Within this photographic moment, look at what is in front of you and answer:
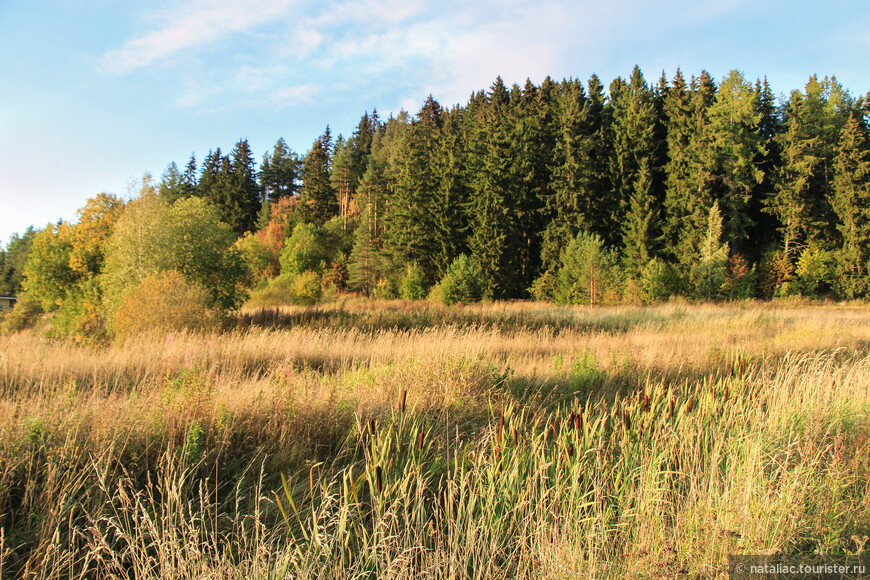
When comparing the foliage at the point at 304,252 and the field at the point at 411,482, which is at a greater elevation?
the foliage at the point at 304,252

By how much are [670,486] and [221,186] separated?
78.9 meters

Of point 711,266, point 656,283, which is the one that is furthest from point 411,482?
point 711,266

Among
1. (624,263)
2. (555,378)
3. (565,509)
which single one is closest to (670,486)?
(565,509)

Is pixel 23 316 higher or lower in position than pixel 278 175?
lower

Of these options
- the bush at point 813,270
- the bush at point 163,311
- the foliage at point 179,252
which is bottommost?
the bush at point 813,270

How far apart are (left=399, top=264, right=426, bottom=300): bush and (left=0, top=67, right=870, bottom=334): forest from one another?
144mm

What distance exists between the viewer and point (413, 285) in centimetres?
4200

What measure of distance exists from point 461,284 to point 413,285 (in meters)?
7.42

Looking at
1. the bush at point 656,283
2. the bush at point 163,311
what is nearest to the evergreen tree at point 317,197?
the bush at point 656,283

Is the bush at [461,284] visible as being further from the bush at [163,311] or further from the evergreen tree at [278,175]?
the evergreen tree at [278,175]

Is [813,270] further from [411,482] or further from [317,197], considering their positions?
[317,197]

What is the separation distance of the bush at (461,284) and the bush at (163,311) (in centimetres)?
2226

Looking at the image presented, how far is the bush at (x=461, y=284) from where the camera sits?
35.5 meters

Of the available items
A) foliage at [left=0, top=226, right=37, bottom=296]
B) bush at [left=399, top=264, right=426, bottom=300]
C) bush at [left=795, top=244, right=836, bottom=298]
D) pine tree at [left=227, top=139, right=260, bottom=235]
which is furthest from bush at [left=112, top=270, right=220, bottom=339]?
foliage at [left=0, top=226, right=37, bottom=296]
